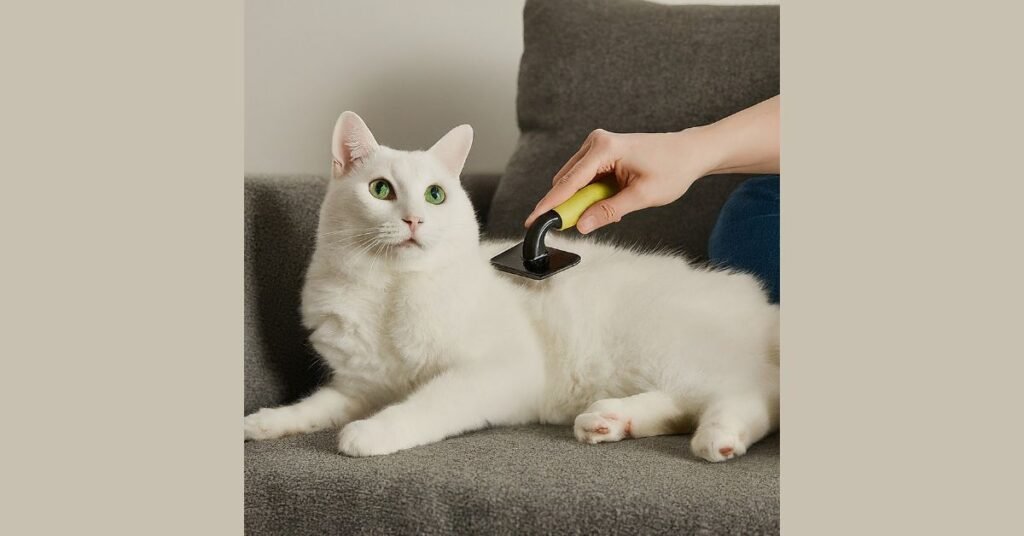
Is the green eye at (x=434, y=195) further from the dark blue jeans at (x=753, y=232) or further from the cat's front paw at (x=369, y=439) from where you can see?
the dark blue jeans at (x=753, y=232)

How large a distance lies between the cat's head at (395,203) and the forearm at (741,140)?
1.24 ft

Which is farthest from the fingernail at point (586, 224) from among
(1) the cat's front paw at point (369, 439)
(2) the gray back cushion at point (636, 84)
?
(2) the gray back cushion at point (636, 84)

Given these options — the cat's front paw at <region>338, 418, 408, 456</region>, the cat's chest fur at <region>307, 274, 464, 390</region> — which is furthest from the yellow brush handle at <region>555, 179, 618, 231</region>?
the cat's front paw at <region>338, 418, 408, 456</region>

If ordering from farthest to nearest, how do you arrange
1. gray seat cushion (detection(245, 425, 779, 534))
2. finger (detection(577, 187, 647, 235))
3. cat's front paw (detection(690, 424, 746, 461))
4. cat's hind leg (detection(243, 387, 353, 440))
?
cat's hind leg (detection(243, 387, 353, 440))
finger (detection(577, 187, 647, 235))
cat's front paw (detection(690, 424, 746, 461))
gray seat cushion (detection(245, 425, 779, 534))

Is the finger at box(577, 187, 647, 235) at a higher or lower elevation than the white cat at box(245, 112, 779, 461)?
higher

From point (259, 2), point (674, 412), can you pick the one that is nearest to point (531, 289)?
point (674, 412)

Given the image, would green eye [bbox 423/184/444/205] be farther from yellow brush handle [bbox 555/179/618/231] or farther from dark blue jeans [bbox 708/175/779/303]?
dark blue jeans [bbox 708/175/779/303]

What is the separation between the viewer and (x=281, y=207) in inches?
57.8

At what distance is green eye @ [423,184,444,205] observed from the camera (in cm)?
120

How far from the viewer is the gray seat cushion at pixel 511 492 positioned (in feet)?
2.74

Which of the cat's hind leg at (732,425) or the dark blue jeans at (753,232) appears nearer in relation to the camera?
the cat's hind leg at (732,425)

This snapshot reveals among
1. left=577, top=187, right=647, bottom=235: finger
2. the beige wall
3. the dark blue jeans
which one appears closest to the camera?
left=577, top=187, right=647, bottom=235: finger

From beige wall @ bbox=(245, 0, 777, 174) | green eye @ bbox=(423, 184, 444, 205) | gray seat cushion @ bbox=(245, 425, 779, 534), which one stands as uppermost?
beige wall @ bbox=(245, 0, 777, 174)

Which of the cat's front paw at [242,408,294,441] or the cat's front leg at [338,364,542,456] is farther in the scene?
the cat's front paw at [242,408,294,441]
